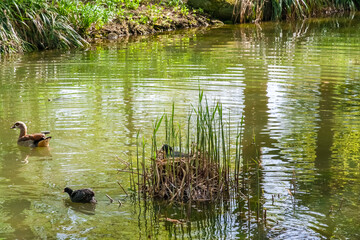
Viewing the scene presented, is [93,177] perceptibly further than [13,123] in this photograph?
No

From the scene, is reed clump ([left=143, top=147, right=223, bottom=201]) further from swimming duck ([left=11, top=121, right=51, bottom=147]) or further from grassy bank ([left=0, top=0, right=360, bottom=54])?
grassy bank ([left=0, top=0, right=360, bottom=54])

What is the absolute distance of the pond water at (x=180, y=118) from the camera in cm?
554

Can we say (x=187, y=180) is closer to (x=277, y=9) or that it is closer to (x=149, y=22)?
(x=149, y=22)

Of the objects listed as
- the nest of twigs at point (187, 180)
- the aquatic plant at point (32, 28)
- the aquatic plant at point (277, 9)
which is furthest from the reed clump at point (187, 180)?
the aquatic plant at point (277, 9)

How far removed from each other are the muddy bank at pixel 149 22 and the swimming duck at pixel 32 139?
10.9 meters

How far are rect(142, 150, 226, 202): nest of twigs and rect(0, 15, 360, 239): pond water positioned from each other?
0.15 metres

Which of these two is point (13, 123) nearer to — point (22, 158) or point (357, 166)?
point (22, 158)

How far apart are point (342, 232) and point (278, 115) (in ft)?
13.7

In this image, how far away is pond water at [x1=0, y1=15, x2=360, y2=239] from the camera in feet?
18.2

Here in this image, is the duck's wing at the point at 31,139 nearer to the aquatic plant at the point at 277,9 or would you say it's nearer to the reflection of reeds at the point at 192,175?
the reflection of reeds at the point at 192,175

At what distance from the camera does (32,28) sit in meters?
16.8

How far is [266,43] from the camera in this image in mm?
17547

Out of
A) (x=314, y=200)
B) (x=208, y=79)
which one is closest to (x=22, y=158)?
(x=314, y=200)

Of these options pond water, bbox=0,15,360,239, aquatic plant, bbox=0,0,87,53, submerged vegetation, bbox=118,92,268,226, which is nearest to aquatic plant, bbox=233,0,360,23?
pond water, bbox=0,15,360,239
